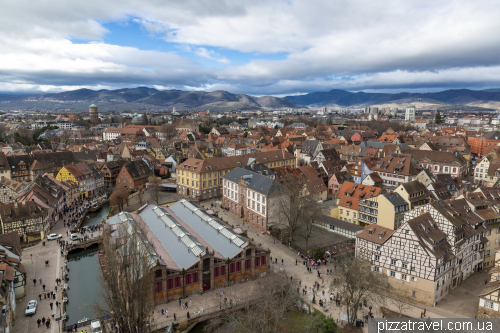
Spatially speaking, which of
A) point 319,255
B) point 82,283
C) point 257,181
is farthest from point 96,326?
point 257,181

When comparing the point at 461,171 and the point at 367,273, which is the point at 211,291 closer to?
the point at 367,273

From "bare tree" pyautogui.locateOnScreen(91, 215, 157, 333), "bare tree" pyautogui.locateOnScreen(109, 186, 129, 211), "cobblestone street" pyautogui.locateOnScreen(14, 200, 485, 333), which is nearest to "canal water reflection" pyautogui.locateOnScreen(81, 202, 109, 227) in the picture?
"bare tree" pyautogui.locateOnScreen(109, 186, 129, 211)

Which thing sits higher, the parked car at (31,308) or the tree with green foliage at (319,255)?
the tree with green foliage at (319,255)

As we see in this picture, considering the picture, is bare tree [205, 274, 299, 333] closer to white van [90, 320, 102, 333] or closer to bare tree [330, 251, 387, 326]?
bare tree [330, 251, 387, 326]

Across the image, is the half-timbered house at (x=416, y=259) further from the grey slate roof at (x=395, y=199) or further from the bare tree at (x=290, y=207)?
the bare tree at (x=290, y=207)

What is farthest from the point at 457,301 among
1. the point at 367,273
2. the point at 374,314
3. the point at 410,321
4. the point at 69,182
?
the point at 69,182

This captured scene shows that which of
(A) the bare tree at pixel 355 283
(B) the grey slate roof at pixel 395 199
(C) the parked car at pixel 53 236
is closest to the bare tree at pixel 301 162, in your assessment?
(B) the grey slate roof at pixel 395 199

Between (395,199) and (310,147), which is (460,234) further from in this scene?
(310,147)
